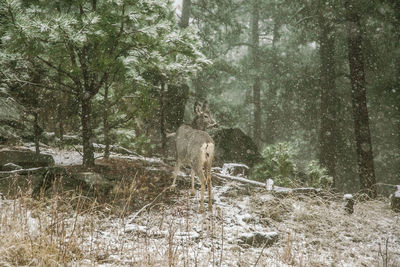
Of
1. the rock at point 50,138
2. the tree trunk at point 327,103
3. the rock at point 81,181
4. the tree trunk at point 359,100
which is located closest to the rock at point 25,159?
Answer: the rock at point 81,181

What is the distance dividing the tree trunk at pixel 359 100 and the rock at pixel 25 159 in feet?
31.4

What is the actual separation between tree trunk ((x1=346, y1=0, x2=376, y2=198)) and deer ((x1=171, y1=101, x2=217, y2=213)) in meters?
5.98

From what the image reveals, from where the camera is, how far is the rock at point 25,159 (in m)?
6.98

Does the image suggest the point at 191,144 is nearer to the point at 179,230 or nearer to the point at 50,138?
the point at 179,230

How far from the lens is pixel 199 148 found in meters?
6.25

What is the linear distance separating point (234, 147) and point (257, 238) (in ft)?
31.5

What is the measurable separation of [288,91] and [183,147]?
483 inches

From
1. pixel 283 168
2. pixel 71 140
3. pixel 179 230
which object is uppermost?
pixel 71 140

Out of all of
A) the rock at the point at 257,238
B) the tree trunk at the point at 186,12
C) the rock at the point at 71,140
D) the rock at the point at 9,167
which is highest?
the tree trunk at the point at 186,12

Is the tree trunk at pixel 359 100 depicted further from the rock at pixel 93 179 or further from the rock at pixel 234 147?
the rock at pixel 93 179

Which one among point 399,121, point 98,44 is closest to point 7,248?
point 98,44

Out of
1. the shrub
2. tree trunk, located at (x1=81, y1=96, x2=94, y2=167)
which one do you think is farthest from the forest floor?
the shrub

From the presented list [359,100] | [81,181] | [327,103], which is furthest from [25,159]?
[327,103]

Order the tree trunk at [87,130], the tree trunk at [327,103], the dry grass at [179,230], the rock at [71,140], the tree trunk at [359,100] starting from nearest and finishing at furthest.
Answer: the dry grass at [179,230] < the tree trunk at [87,130] < the rock at [71,140] < the tree trunk at [359,100] < the tree trunk at [327,103]
